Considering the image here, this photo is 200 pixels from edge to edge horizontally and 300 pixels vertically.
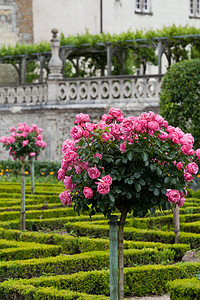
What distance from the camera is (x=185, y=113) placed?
14.1 metres

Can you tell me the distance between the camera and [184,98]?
1416cm

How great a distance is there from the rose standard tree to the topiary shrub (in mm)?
8142

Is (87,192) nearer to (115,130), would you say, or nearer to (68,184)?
(68,184)

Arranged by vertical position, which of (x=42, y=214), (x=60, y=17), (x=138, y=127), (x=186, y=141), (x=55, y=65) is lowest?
(x=42, y=214)

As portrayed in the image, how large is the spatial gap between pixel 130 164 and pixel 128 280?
89.7 inches

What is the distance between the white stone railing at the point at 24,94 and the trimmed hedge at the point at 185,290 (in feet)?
47.9

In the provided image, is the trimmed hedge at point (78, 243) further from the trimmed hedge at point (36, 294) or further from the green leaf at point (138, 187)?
the green leaf at point (138, 187)

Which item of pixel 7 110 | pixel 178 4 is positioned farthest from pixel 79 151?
pixel 178 4

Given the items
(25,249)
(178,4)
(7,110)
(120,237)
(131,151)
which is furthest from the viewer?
(178,4)

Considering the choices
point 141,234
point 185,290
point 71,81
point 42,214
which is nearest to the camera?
point 185,290

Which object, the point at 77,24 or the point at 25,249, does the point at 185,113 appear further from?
the point at 77,24

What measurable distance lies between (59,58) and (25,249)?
43.3 ft

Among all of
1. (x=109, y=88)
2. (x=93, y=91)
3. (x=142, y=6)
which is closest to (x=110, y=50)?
(x=93, y=91)

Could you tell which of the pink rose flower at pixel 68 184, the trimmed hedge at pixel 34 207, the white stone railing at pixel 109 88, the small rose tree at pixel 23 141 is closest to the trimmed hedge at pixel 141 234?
the trimmed hedge at pixel 34 207
